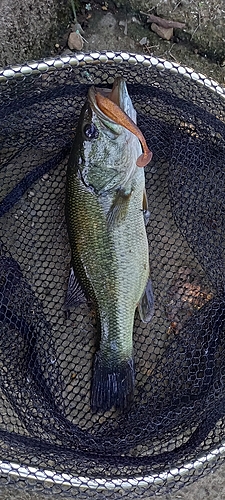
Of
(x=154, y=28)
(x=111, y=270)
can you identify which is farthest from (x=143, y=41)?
(x=111, y=270)

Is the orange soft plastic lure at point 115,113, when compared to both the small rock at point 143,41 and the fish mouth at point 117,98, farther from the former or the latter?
the small rock at point 143,41

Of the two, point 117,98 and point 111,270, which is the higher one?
point 117,98

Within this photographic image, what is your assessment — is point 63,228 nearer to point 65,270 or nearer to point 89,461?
point 65,270

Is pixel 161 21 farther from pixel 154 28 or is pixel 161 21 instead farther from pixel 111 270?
pixel 111 270

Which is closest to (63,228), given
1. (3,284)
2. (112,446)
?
(3,284)

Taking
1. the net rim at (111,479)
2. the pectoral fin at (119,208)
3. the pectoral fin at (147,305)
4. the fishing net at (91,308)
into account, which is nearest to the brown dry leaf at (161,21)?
the fishing net at (91,308)

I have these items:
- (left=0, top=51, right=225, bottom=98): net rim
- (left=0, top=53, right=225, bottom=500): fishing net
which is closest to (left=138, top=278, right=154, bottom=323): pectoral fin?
(left=0, top=53, right=225, bottom=500): fishing net

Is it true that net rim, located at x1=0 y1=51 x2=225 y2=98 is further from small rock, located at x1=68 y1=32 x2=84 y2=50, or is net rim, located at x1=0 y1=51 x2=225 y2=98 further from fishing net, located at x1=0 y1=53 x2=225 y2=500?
small rock, located at x1=68 y1=32 x2=84 y2=50
